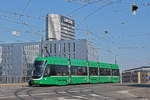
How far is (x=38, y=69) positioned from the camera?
2677 centimetres

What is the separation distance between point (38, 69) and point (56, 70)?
2.34 metres

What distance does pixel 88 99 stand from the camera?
14641mm

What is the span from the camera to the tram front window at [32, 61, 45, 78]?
26513mm

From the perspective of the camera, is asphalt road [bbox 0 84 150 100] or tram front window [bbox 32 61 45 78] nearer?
asphalt road [bbox 0 84 150 100]

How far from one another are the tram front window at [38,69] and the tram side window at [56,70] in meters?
0.55

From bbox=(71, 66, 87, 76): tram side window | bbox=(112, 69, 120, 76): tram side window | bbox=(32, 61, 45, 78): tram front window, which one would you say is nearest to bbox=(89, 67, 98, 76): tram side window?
bbox=(71, 66, 87, 76): tram side window

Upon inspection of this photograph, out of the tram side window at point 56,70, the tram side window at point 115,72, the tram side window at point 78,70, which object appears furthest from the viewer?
the tram side window at point 115,72

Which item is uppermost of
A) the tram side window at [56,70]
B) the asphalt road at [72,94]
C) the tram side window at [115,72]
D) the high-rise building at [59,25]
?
the high-rise building at [59,25]

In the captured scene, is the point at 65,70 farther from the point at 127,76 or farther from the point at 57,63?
the point at 127,76

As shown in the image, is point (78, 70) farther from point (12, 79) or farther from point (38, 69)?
point (12, 79)


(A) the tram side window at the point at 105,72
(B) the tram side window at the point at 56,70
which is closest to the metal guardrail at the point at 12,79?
(B) the tram side window at the point at 56,70

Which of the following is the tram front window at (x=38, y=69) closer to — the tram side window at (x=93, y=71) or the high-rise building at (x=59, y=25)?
the tram side window at (x=93, y=71)

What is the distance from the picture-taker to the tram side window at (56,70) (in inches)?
Result: 1067

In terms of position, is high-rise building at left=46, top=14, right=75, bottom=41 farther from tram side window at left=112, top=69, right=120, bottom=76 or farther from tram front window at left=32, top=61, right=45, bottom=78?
tram front window at left=32, top=61, right=45, bottom=78
